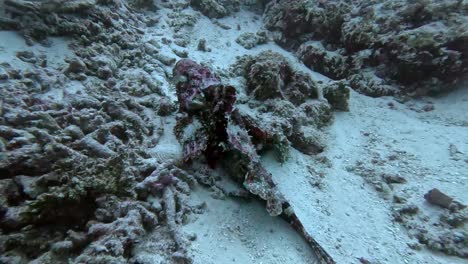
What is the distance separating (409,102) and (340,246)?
3477 mm

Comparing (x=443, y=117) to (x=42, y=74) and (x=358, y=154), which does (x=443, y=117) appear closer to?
(x=358, y=154)

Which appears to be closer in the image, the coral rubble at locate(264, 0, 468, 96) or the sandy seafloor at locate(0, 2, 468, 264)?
the sandy seafloor at locate(0, 2, 468, 264)

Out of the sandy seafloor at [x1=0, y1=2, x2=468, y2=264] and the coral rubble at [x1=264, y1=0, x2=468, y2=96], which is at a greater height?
the coral rubble at [x1=264, y1=0, x2=468, y2=96]

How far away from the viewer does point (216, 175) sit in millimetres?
3115

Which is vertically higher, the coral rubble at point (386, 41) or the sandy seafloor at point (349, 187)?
the coral rubble at point (386, 41)

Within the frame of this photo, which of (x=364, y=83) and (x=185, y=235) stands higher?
(x=364, y=83)

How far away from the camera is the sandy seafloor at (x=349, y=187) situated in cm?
267

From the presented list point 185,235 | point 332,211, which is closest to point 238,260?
point 185,235

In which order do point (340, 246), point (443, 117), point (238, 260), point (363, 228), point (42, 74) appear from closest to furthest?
point (238, 260) < point (340, 246) < point (363, 228) < point (42, 74) < point (443, 117)

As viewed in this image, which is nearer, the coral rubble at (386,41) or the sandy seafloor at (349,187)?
the sandy seafloor at (349,187)

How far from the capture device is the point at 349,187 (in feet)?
11.6

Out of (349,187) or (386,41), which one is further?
(386,41)

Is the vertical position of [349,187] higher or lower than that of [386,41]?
lower

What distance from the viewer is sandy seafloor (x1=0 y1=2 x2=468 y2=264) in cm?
267
